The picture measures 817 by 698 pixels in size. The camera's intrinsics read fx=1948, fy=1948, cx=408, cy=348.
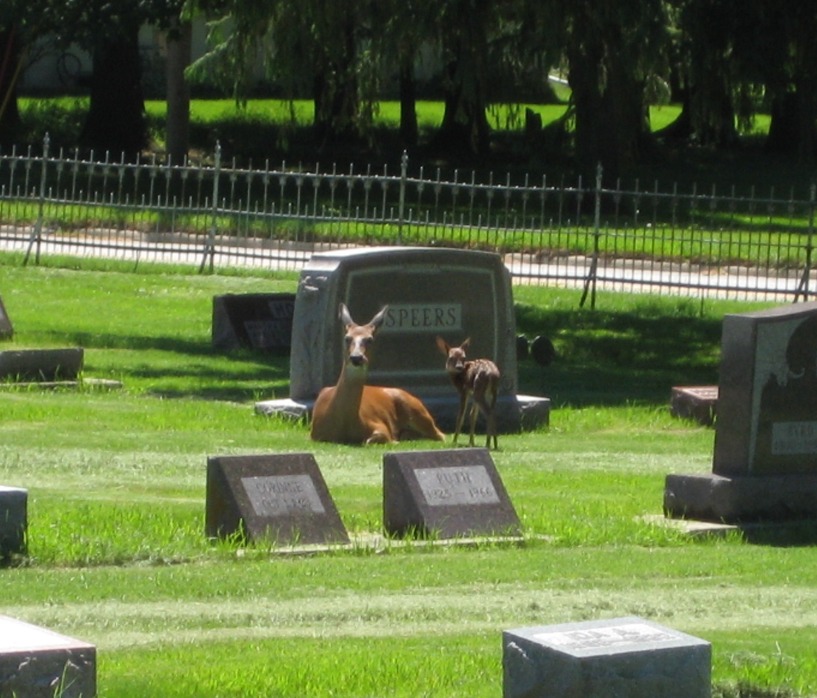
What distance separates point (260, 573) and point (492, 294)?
318 inches

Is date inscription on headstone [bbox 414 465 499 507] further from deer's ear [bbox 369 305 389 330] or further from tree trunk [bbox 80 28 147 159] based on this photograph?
tree trunk [bbox 80 28 147 159]

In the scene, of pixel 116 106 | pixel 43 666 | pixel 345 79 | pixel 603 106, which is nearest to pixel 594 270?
pixel 603 106

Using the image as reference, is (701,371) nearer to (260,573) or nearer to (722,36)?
(722,36)

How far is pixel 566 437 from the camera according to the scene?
1681 centimetres

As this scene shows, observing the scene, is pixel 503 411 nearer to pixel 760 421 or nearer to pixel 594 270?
pixel 760 421

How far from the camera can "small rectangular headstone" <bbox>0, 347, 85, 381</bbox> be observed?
17875 mm

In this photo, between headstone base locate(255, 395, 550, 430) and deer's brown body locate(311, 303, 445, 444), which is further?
headstone base locate(255, 395, 550, 430)

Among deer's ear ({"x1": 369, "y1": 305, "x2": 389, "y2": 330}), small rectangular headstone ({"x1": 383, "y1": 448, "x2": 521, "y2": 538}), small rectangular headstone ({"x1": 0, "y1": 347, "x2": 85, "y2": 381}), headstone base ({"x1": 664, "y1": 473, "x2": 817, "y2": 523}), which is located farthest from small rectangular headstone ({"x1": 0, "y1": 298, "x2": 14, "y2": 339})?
headstone base ({"x1": 664, "y1": 473, "x2": 817, "y2": 523})

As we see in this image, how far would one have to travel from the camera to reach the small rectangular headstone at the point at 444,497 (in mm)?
11250

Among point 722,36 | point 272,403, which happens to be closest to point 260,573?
point 272,403

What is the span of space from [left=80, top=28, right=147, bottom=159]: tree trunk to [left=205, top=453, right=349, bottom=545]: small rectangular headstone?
121 feet

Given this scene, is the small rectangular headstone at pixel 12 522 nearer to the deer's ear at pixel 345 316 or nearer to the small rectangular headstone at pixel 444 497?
the small rectangular headstone at pixel 444 497

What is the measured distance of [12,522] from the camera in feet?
33.3

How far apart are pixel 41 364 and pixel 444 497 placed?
7704 millimetres
